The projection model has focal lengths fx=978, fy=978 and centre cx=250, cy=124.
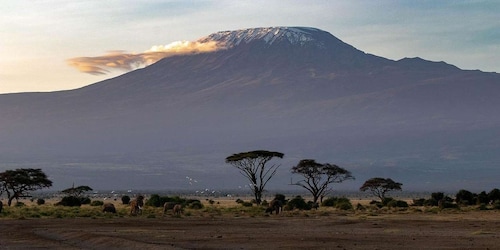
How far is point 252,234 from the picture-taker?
3662cm

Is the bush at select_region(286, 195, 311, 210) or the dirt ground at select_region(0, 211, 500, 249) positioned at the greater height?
the bush at select_region(286, 195, 311, 210)

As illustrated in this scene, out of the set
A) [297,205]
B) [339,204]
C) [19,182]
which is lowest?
[297,205]

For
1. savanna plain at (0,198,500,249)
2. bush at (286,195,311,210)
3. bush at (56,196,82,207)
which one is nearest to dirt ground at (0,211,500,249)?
savanna plain at (0,198,500,249)

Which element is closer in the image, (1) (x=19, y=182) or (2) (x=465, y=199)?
(2) (x=465, y=199)

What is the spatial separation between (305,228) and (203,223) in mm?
6569

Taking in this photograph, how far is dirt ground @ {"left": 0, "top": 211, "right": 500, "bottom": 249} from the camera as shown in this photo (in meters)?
31.0

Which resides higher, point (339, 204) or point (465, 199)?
point (465, 199)

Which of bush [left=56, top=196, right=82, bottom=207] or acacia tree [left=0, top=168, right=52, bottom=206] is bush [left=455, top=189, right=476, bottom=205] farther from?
acacia tree [left=0, top=168, right=52, bottom=206]

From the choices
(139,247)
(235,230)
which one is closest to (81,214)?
(235,230)

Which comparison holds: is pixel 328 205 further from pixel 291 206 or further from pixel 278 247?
pixel 278 247

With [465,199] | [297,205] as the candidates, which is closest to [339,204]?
[297,205]

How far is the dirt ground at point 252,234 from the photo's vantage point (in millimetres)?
30969

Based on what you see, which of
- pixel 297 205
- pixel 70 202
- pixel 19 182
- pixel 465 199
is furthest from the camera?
pixel 19 182

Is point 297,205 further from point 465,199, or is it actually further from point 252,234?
point 252,234
